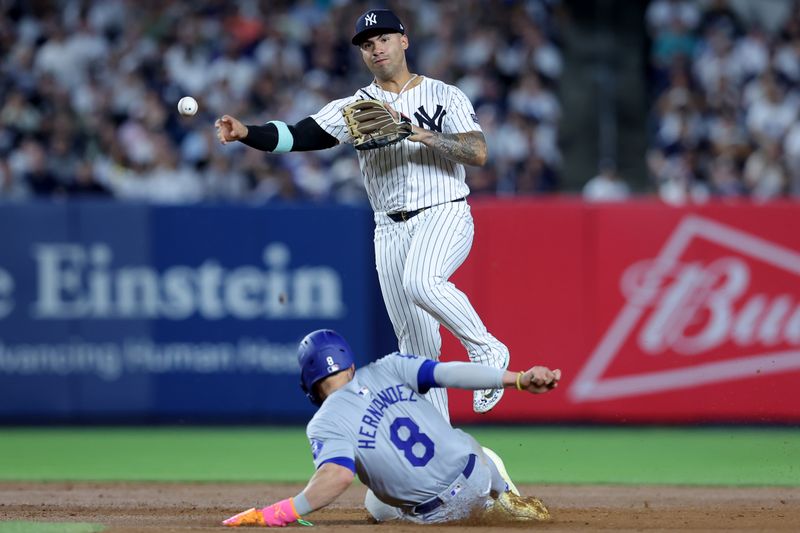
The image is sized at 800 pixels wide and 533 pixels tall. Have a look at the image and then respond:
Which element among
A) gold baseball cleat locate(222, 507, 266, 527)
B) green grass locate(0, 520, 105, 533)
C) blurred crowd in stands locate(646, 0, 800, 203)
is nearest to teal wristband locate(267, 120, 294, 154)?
gold baseball cleat locate(222, 507, 266, 527)

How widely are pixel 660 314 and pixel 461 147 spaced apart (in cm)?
565

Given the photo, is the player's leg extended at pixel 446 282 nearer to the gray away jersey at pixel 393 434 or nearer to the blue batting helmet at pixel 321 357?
the gray away jersey at pixel 393 434

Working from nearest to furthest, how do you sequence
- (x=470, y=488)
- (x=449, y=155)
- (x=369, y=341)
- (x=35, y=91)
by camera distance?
(x=470, y=488) < (x=449, y=155) < (x=369, y=341) < (x=35, y=91)

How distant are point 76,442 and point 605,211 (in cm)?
512

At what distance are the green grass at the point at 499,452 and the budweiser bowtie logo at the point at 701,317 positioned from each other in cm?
53

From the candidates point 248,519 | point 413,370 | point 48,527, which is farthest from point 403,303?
point 48,527

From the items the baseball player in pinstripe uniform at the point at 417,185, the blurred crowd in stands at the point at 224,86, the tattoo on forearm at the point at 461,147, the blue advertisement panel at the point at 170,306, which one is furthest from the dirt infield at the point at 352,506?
the blurred crowd in stands at the point at 224,86

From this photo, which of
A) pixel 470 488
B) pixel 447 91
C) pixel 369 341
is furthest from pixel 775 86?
pixel 470 488

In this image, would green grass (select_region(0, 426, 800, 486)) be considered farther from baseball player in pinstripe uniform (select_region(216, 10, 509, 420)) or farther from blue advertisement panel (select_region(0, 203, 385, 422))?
baseball player in pinstripe uniform (select_region(216, 10, 509, 420))

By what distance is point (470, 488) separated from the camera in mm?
5930

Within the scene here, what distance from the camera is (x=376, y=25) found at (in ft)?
21.8

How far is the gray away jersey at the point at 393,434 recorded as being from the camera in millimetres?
5680

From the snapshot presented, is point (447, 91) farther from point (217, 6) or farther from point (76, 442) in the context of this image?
point (217, 6)

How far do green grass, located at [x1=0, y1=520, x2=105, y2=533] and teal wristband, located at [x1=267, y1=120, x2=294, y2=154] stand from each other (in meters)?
2.04
